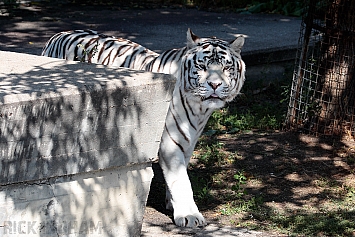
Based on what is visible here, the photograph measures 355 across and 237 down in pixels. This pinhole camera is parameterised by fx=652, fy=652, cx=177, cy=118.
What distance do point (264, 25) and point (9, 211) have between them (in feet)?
31.2

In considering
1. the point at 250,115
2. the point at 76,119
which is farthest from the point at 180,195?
the point at 250,115

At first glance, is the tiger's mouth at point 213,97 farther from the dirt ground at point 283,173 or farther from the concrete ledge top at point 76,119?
the dirt ground at point 283,173

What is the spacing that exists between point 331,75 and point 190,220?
9.83 ft

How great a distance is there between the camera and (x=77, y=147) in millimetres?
4125

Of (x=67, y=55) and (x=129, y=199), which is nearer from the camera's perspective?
(x=129, y=199)

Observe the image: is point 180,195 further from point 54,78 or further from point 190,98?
point 54,78

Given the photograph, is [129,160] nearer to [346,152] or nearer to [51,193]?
[51,193]

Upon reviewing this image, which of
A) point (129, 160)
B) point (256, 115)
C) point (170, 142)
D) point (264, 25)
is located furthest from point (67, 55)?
point (264, 25)

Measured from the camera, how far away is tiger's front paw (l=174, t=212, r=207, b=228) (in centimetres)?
496

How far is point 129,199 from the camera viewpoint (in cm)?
451

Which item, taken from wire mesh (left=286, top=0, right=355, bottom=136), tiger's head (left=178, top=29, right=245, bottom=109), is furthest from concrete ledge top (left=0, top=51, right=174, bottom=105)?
wire mesh (left=286, top=0, right=355, bottom=136)

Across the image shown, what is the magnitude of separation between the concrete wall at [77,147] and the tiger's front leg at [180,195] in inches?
19.4

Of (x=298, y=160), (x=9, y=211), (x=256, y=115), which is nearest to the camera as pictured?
(x=9, y=211)

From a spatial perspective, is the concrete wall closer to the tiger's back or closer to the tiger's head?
the tiger's head
